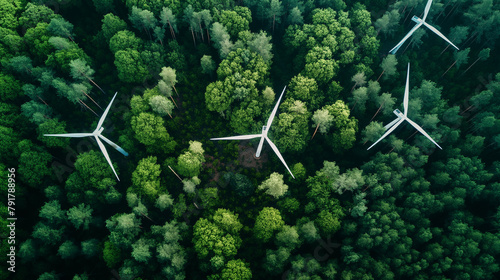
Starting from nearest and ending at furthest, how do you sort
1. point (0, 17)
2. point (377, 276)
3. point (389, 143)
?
1. point (377, 276)
2. point (389, 143)
3. point (0, 17)

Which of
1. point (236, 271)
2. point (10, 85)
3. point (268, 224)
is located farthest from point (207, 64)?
point (236, 271)

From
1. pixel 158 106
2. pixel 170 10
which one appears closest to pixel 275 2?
pixel 170 10

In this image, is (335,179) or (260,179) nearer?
(335,179)

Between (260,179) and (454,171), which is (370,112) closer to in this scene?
(454,171)

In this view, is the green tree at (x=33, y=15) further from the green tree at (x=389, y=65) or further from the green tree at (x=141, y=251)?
the green tree at (x=389, y=65)

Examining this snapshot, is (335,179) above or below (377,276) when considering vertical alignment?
above

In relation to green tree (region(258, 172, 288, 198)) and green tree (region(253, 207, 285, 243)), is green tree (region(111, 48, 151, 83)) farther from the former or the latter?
green tree (region(253, 207, 285, 243))

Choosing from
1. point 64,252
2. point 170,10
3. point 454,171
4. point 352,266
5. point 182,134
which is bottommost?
point 64,252

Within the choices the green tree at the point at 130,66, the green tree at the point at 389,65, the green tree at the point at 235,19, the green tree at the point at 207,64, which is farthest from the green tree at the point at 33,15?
the green tree at the point at 389,65

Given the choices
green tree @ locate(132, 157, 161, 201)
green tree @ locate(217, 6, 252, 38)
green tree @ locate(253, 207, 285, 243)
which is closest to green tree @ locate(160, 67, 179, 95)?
green tree @ locate(217, 6, 252, 38)
